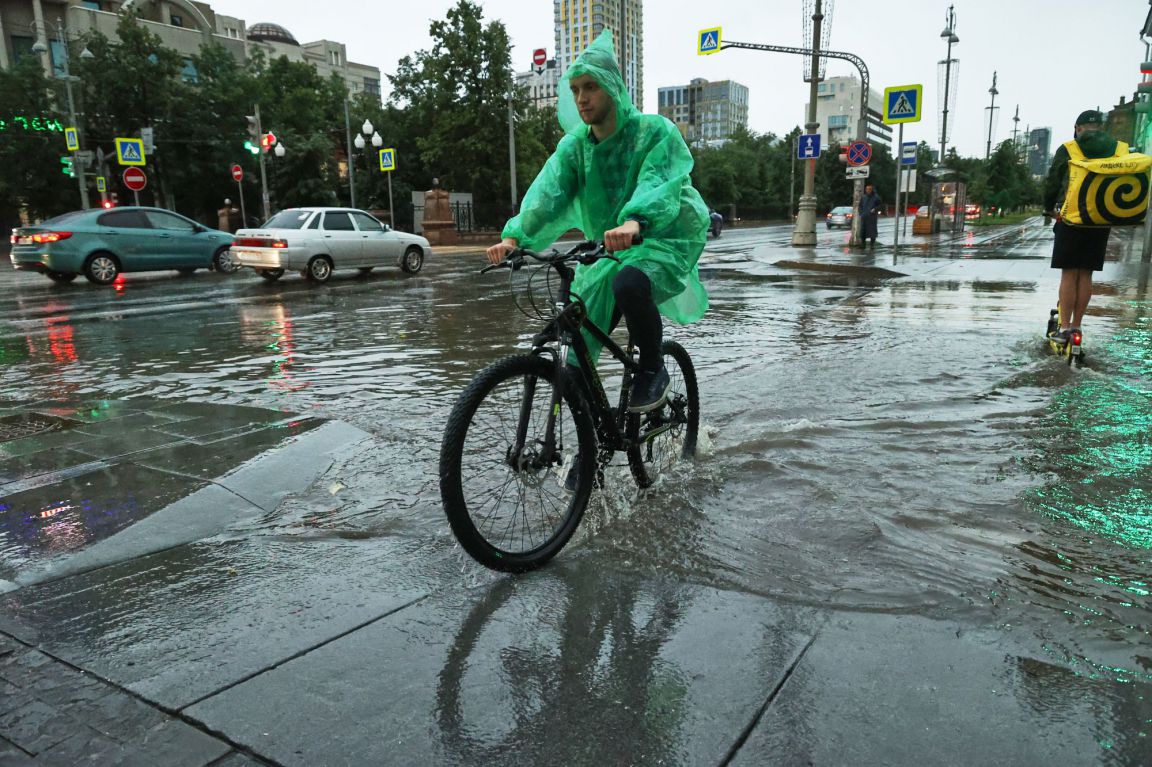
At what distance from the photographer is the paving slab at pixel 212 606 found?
2354mm

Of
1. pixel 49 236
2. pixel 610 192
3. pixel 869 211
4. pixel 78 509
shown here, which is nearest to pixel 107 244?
pixel 49 236

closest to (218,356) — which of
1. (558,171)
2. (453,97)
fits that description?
(558,171)

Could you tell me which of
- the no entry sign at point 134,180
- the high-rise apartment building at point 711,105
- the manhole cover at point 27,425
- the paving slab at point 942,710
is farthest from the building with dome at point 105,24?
the high-rise apartment building at point 711,105

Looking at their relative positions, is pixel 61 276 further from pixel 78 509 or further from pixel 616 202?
pixel 616 202

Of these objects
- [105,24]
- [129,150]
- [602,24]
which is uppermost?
[105,24]

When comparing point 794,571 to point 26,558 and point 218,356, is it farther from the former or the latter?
point 218,356

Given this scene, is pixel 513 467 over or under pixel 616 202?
under

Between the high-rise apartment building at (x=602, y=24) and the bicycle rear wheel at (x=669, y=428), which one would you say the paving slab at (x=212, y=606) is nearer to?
the bicycle rear wheel at (x=669, y=428)

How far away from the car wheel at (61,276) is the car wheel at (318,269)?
4.95m

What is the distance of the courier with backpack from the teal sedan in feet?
57.2

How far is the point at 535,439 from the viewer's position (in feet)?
10.1

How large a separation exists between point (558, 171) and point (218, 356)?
5468 mm

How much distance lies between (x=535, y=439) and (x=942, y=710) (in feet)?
5.20

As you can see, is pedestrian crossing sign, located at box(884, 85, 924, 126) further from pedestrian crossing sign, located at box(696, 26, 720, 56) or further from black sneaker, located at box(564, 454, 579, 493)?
black sneaker, located at box(564, 454, 579, 493)
